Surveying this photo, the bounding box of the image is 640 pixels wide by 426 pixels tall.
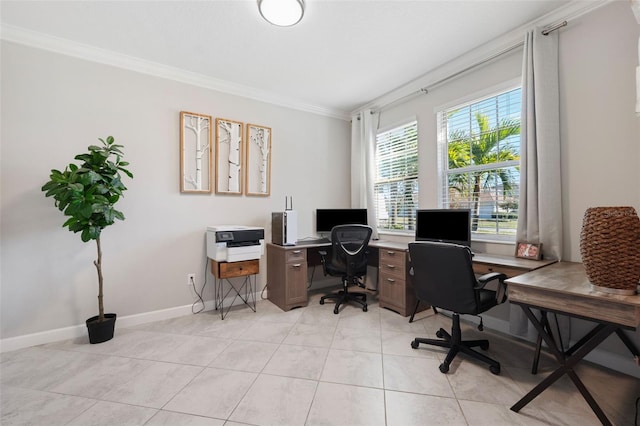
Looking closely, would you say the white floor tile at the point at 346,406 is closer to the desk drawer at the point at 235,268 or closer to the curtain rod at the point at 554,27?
the desk drawer at the point at 235,268

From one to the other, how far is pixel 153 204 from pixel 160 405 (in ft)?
6.64

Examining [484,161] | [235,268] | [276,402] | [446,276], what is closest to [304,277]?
[235,268]

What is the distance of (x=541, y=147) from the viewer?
2193 millimetres

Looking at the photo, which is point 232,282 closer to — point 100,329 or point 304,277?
point 304,277

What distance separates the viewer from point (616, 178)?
1938mm

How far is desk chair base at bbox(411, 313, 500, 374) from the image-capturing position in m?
1.86

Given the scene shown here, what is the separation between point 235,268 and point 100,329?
1275 mm

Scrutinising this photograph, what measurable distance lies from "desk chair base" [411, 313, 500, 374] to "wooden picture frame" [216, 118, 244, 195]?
2.71 meters

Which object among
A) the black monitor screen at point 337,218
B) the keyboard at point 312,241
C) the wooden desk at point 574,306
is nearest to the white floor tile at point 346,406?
the wooden desk at point 574,306

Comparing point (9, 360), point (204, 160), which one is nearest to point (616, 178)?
point (204, 160)

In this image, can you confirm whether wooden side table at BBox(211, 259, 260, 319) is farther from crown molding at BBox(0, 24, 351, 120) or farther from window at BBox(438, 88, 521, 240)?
window at BBox(438, 88, 521, 240)

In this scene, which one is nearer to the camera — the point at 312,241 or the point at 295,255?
the point at 295,255

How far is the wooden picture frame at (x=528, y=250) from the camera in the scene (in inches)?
85.8

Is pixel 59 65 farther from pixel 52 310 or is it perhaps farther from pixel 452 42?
pixel 452 42
